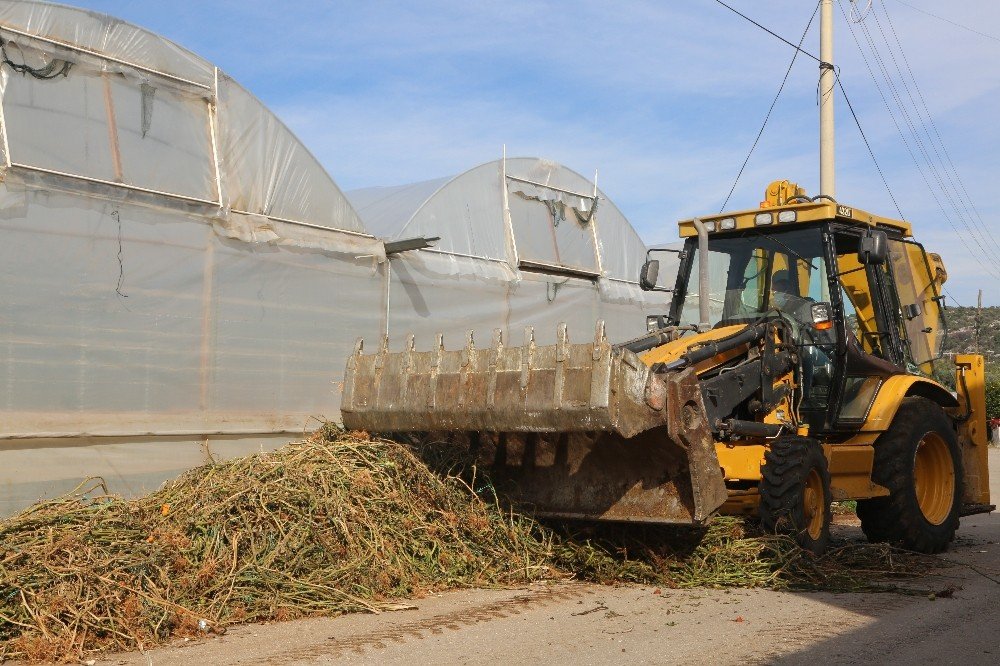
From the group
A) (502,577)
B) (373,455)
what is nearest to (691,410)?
(502,577)

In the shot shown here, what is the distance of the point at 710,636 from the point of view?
5.59 meters

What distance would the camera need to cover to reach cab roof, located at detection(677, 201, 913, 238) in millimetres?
8453

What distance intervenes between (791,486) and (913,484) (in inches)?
78.9

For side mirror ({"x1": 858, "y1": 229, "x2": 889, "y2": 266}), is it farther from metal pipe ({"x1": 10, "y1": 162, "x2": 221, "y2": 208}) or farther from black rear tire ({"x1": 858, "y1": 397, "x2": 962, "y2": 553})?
metal pipe ({"x1": 10, "y1": 162, "x2": 221, "y2": 208})

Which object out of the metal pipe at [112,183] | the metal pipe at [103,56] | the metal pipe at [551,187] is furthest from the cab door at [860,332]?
the metal pipe at [103,56]

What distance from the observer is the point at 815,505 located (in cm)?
758

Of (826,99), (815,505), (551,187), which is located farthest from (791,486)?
(826,99)

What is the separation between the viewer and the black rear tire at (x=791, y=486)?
23.4 feet

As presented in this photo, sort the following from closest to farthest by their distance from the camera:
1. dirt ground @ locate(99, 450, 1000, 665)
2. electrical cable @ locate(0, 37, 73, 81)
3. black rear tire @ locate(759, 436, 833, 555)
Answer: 1. dirt ground @ locate(99, 450, 1000, 665)
2. black rear tire @ locate(759, 436, 833, 555)
3. electrical cable @ locate(0, 37, 73, 81)

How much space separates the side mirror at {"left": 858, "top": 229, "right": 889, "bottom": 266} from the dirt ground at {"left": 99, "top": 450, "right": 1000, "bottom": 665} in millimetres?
2472

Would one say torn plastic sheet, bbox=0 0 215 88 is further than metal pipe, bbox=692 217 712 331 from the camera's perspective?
Yes

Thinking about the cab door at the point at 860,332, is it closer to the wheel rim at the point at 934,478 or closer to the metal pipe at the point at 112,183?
the wheel rim at the point at 934,478

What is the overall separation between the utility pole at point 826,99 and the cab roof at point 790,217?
19.3 ft

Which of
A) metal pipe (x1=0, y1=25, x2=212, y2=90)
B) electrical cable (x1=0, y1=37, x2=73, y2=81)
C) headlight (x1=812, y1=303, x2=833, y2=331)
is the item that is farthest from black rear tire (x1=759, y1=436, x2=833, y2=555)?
electrical cable (x1=0, y1=37, x2=73, y2=81)
